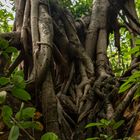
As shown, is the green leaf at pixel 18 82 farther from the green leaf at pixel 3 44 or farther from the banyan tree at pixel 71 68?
the banyan tree at pixel 71 68

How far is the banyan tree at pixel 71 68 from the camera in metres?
2.78

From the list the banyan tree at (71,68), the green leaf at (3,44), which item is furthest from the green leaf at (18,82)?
the banyan tree at (71,68)

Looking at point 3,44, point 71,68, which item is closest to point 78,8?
point 71,68

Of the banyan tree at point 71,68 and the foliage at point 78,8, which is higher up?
the foliage at point 78,8

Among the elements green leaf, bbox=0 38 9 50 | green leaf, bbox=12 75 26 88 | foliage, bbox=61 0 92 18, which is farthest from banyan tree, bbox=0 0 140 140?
green leaf, bbox=12 75 26 88

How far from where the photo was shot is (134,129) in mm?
2516

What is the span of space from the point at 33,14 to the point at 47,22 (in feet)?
0.77

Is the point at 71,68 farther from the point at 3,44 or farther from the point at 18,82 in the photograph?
the point at 18,82

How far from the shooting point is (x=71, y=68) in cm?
390

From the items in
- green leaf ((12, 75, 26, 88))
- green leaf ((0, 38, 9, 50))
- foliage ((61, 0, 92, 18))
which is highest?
foliage ((61, 0, 92, 18))

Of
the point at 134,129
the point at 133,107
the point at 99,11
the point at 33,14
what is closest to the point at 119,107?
the point at 133,107

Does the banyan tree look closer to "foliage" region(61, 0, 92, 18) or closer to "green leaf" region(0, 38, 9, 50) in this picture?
"foliage" region(61, 0, 92, 18)

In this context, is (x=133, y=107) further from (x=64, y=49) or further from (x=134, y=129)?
(x=64, y=49)

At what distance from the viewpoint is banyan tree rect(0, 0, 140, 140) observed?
2.78 metres
